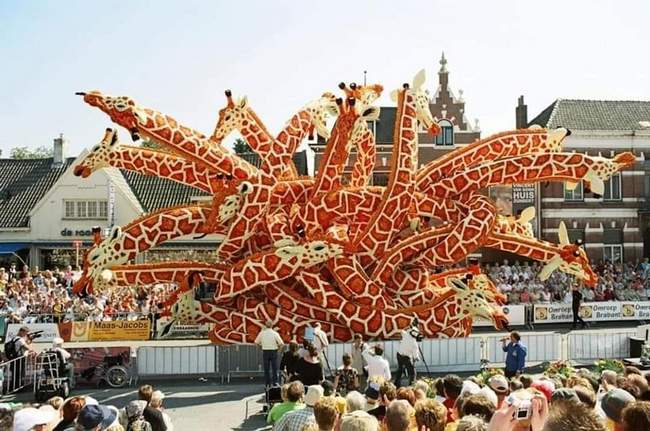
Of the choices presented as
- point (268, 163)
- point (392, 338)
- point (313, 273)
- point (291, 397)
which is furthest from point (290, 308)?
point (291, 397)

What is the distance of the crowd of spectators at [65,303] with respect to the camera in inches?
983

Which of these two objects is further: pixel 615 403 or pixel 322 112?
pixel 322 112

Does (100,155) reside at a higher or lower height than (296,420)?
higher

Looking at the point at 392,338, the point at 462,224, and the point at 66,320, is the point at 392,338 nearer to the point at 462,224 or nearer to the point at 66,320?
the point at 462,224

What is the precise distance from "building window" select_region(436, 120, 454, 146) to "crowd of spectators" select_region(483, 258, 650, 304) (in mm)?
6735

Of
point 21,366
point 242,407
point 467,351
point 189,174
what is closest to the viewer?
point 242,407

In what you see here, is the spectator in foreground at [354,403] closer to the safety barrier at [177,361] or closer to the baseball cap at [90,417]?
the baseball cap at [90,417]

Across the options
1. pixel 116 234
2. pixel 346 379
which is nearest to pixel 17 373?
pixel 116 234

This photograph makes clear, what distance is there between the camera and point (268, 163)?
19.6 meters

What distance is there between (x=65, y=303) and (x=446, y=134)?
19658 millimetres

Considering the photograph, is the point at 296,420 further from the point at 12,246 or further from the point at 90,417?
the point at 12,246

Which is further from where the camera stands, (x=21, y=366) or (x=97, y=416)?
(x=21, y=366)

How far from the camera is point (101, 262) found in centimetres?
1769

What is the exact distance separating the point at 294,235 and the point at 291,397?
10.1 meters
